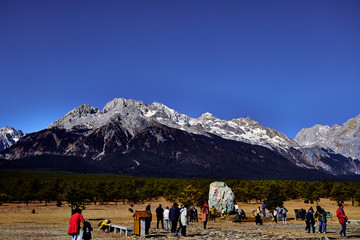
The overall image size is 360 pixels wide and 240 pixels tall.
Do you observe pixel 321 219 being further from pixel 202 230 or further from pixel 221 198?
pixel 221 198

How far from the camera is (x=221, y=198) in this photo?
55281 mm

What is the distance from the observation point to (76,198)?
47281 millimetres

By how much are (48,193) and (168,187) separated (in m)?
44.0

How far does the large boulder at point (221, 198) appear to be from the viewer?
5503cm

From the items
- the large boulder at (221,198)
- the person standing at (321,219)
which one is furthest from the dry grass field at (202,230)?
the large boulder at (221,198)

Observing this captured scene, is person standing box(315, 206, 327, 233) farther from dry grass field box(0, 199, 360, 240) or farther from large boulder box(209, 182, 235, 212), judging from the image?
large boulder box(209, 182, 235, 212)

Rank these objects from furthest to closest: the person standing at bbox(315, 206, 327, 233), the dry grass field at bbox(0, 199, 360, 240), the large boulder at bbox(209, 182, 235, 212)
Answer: the large boulder at bbox(209, 182, 235, 212) → the person standing at bbox(315, 206, 327, 233) → the dry grass field at bbox(0, 199, 360, 240)

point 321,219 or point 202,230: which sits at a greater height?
point 321,219

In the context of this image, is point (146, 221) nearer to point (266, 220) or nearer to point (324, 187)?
point (266, 220)

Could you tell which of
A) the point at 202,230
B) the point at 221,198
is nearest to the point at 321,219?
the point at 202,230

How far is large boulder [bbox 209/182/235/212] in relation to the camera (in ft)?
181

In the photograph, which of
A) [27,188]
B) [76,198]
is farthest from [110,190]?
[76,198]

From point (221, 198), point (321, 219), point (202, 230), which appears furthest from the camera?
point (221, 198)

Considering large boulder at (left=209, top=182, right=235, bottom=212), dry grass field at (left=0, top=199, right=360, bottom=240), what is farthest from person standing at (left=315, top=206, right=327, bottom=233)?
large boulder at (left=209, top=182, right=235, bottom=212)
